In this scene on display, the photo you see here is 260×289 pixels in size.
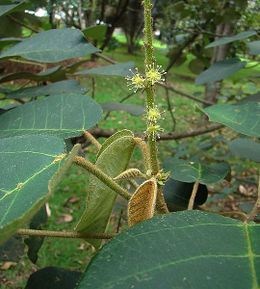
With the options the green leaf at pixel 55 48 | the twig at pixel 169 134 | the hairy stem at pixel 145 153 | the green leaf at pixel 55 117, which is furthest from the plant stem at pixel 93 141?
the twig at pixel 169 134

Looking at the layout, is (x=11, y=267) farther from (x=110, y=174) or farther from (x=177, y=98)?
(x=177, y=98)

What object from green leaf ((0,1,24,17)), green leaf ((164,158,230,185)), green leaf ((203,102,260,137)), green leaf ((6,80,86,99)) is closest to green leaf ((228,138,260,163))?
green leaf ((164,158,230,185))

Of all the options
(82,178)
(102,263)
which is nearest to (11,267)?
(82,178)

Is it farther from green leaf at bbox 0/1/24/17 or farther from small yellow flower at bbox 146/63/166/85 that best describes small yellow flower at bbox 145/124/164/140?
green leaf at bbox 0/1/24/17

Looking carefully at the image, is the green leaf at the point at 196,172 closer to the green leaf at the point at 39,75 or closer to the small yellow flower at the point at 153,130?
the small yellow flower at the point at 153,130

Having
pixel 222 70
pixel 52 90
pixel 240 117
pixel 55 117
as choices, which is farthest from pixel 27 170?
pixel 222 70

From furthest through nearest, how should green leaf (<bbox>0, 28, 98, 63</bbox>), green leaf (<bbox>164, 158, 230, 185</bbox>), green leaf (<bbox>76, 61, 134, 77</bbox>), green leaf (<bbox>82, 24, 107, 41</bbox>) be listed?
green leaf (<bbox>82, 24, 107, 41</bbox>), green leaf (<bbox>76, 61, 134, 77</bbox>), green leaf (<bbox>0, 28, 98, 63</bbox>), green leaf (<bbox>164, 158, 230, 185</bbox>)

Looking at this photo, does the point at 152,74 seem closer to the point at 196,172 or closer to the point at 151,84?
the point at 151,84
